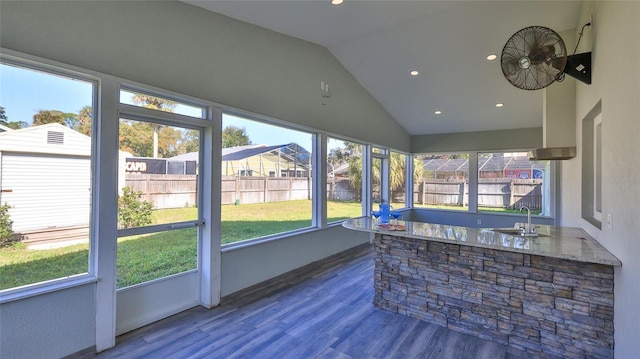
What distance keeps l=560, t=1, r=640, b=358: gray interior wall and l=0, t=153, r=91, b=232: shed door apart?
3885 millimetres

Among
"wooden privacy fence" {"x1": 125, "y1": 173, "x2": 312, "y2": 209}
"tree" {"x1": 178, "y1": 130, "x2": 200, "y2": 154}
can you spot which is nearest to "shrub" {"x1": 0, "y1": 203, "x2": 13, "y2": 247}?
"wooden privacy fence" {"x1": 125, "y1": 173, "x2": 312, "y2": 209}

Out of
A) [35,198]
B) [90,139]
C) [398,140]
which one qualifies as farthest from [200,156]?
[398,140]

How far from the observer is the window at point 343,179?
529cm

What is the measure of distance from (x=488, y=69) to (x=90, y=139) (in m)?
5.60

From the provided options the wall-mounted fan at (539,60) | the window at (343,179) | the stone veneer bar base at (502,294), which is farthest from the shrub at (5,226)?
the wall-mounted fan at (539,60)

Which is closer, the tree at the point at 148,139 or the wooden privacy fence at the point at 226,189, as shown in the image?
the tree at the point at 148,139

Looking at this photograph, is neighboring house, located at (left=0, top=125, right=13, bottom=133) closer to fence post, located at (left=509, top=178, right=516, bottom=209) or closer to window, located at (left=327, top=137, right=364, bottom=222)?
window, located at (left=327, top=137, right=364, bottom=222)

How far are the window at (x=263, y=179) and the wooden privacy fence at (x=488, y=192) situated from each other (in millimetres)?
4536

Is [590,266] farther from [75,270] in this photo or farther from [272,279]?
[75,270]

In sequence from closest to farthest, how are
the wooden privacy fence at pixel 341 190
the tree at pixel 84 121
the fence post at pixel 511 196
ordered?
the tree at pixel 84 121, the wooden privacy fence at pixel 341 190, the fence post at pixel 511 196

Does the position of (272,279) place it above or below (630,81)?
below

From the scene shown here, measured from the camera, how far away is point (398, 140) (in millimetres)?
7508

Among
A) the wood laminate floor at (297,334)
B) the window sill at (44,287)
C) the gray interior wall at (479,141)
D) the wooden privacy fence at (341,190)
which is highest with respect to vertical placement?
the gray interior wall at (479,141)

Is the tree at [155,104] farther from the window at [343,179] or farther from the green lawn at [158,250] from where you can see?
the window at [343,179]
